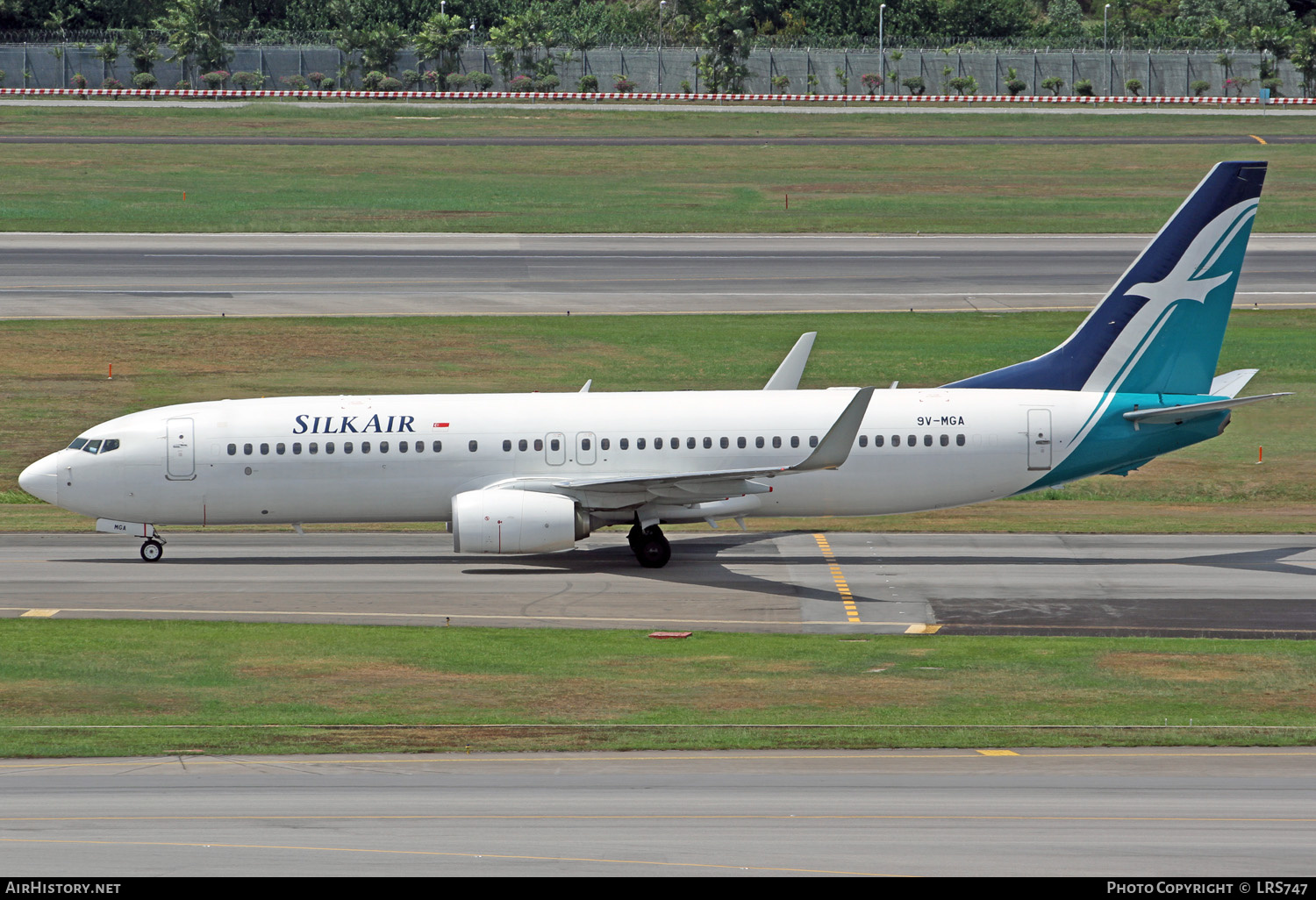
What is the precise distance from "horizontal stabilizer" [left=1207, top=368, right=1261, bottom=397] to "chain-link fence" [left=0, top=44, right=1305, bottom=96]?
367ft

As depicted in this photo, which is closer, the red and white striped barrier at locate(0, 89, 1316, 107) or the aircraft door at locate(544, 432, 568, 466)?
the aircraft door at locate(544, 432, 568, 466)

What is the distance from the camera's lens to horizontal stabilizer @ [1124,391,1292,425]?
3500 centimetres

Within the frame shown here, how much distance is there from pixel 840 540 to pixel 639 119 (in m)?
91.2

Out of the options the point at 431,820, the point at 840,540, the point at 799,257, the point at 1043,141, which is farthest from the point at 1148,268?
the point at 1043,141

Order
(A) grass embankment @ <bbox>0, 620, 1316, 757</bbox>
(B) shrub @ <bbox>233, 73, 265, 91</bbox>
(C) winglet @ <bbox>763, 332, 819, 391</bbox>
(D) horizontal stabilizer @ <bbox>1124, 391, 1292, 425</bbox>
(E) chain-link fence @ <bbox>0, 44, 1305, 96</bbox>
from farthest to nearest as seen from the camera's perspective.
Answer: (E) chain-link fence @ <bbox>0, 44, 1305, 96</bbox> → (B) shrub @ <bbox>233, 73, 265, 91</bbox> → (C) winglet @ <bbox>763, 332, 819, 391</bbox> → (D) horizontal stabilizer @ <bbox>1124, 391, 1292, 425</bbox> → (A) grass embankment @ <bbox>0, 620, 1316, 757</bbox>

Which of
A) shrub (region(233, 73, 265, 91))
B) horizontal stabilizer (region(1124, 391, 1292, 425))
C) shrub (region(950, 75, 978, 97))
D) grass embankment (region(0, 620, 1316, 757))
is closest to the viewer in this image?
grass embankment (region(0, 620, 1316, 757))

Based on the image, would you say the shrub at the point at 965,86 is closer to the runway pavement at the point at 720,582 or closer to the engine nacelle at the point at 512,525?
the runway pavement at the point at 720,582

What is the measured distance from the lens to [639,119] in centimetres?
12481

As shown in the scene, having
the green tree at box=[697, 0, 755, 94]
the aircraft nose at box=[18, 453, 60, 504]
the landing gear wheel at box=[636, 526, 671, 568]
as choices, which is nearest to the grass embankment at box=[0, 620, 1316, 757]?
the landing gear wheel at box=[636, 526, 671, 568]

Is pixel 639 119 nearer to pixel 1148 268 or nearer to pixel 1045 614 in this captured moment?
pixel 1148 268

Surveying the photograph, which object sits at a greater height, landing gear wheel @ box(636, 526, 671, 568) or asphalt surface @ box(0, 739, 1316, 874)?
asphalt surface @ box(0, 739, 1316, 874)

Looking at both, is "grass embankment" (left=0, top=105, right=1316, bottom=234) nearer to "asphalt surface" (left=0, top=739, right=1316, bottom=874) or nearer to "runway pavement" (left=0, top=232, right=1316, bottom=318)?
"runway pavement" (left=0, top=232, right=1316, bottom=318)

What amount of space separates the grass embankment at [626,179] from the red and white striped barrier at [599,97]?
41.4ft

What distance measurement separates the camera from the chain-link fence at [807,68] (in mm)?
144625
